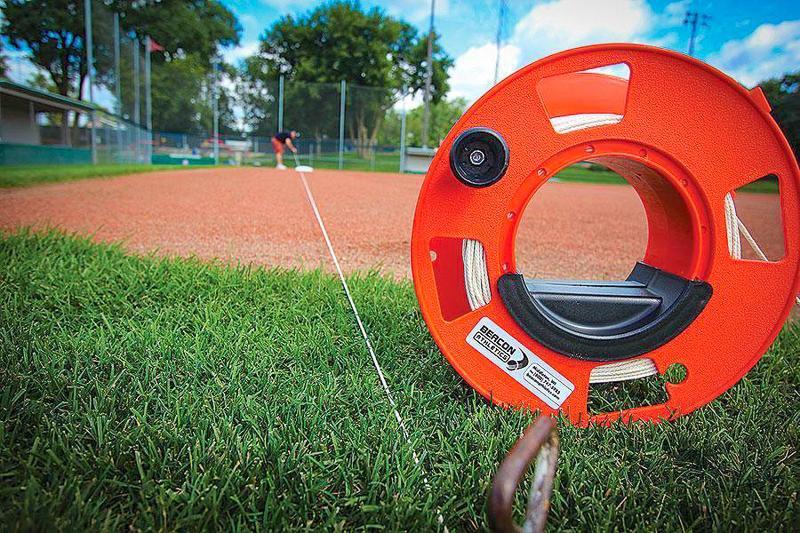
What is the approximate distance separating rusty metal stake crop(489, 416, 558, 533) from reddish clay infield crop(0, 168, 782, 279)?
248 centimetres

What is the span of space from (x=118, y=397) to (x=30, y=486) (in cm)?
45

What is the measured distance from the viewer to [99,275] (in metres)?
2.33

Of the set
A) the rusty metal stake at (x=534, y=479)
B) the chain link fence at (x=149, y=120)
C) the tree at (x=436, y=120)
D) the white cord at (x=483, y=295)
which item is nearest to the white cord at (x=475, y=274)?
the white cord at (x=483, y=295)

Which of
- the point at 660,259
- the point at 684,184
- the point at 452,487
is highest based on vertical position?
the point at 684,184

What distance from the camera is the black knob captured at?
1135mm

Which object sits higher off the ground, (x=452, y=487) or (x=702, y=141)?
(x=702, y=141)

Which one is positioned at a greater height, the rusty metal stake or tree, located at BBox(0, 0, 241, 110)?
tree, located at BBox(0, 0, 241, 110)

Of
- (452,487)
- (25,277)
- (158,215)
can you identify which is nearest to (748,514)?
A: (452,487)

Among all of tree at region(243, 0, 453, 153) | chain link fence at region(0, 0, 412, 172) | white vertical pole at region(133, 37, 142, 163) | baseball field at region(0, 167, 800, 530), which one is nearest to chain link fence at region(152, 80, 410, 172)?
chain link fence at region(0, 0, 412, 172)

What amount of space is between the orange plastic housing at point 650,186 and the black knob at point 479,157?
64 mm

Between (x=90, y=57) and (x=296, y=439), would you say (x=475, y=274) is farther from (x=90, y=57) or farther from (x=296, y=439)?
(x=90, y=57)

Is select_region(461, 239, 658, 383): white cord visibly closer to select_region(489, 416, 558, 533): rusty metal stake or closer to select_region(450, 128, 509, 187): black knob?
select_region(450, 128, 509, 187): black knob

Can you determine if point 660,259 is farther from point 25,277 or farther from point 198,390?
point 25,277

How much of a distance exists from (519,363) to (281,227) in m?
3.66
